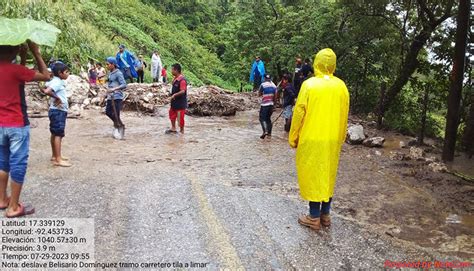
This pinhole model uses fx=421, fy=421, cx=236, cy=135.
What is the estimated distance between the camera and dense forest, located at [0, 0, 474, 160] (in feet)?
36.4

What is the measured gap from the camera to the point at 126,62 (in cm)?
1622

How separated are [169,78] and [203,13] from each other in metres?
20.0

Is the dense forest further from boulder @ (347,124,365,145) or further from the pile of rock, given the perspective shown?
boulder @ (347,124,365,145)

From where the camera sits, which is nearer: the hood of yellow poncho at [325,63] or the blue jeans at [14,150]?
the blue jeans at [14,150]

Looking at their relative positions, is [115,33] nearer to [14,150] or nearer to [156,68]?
[156,68]

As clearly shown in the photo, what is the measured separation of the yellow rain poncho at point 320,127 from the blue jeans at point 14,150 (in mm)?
2810

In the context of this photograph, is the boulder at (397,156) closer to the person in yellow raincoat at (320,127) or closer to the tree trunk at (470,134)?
the tree trunk at (470,134)

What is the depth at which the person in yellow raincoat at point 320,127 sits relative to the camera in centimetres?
439

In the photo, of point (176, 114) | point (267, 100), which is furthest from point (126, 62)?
point (267, 100)

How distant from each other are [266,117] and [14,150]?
7.06 metres

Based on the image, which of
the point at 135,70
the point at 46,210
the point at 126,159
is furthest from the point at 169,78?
the point at 46,210

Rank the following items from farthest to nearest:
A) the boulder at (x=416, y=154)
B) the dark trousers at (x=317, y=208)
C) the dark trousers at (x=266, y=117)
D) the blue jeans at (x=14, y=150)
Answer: the dark trousers at (x=266, y=117)
the boulder at (x=416, y=154)
the dark trousers at (x=317, y=208)
the blue jeans at (x=14, y=150)

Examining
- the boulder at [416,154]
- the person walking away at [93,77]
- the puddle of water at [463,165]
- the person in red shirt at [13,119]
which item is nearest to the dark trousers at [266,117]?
the boulder at [416,154]

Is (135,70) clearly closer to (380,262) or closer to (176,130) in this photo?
(176,130)
